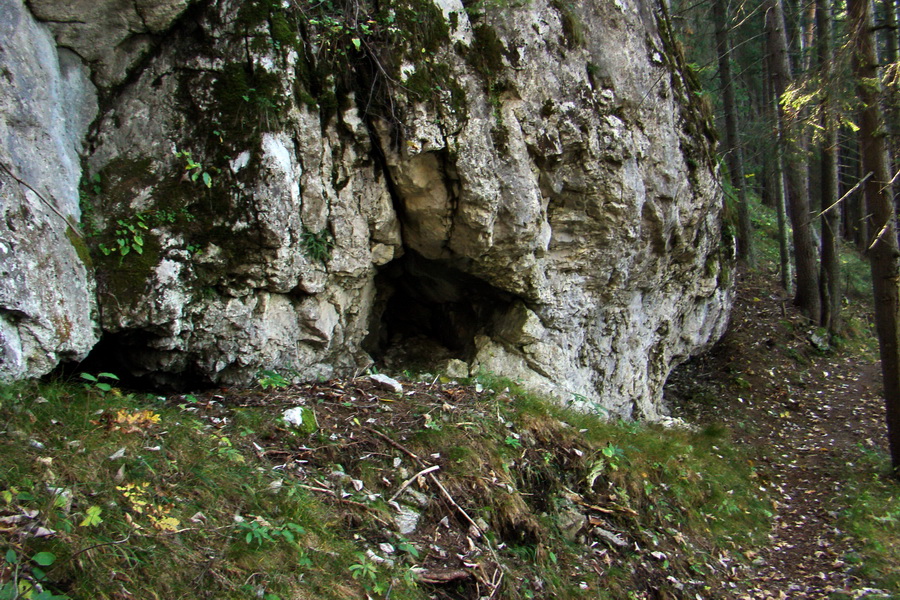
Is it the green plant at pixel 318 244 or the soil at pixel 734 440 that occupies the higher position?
the green plant at pixel 318 244

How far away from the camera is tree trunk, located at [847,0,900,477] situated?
6.65 m

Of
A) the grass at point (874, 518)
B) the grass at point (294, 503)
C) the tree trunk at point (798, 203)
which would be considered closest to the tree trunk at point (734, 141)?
the tree trunk at point (798, 203)

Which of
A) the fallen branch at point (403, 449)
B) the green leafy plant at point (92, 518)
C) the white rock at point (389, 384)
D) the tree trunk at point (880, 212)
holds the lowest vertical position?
the green leafy plant at point (92, 518)

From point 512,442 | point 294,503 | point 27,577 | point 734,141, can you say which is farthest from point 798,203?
point 27,577

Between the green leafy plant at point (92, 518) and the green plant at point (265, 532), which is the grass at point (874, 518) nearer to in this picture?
the green plant at point (265, 532)

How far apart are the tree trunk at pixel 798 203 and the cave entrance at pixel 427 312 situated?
23.6 ft

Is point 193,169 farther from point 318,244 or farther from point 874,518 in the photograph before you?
point 874,518

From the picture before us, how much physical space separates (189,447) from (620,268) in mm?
5643

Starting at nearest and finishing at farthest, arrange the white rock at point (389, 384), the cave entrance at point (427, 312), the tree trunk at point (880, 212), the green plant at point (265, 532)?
the green plant at point (265, 532)
the white rock at point (389, 384)
the tree trunk at point (880, 212)
the cave entrance at point (427, 312)

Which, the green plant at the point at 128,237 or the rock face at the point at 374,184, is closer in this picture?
the green plant at the point at 128,237

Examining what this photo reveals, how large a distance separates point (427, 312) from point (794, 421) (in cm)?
654

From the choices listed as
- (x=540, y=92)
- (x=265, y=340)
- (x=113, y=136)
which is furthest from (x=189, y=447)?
(x=540, y=92)

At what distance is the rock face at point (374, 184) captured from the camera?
434 centimetres

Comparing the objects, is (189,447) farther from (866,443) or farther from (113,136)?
(866,443)
